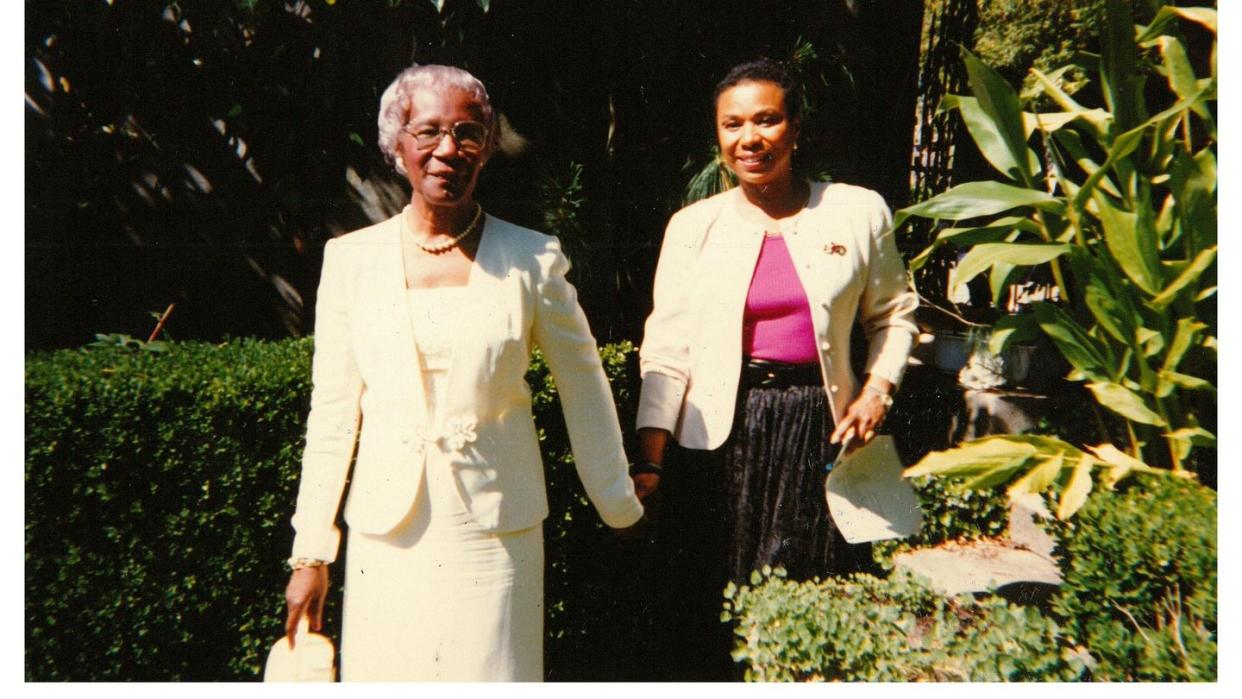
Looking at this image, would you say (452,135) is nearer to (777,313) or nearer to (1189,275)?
(777,313)

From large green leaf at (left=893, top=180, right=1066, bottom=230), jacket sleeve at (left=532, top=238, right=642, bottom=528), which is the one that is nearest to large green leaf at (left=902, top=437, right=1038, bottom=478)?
large green leaf at (left=893, top=180, right=1066, bottom=230)

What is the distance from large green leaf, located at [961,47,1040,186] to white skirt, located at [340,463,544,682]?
6.84ft

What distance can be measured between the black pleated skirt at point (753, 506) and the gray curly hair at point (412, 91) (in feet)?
4.15

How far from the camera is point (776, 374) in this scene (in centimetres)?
295

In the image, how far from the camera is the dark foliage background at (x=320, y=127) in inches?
146

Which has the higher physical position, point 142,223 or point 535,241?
point 142,223

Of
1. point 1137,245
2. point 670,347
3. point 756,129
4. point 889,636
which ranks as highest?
point 756,129

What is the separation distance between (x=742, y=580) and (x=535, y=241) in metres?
1.43

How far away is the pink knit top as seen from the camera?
9.46ft

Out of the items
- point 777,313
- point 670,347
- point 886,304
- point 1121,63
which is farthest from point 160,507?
point 1121,63

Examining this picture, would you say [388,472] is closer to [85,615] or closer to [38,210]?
[85,615]

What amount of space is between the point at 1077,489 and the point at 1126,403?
1.32ft
